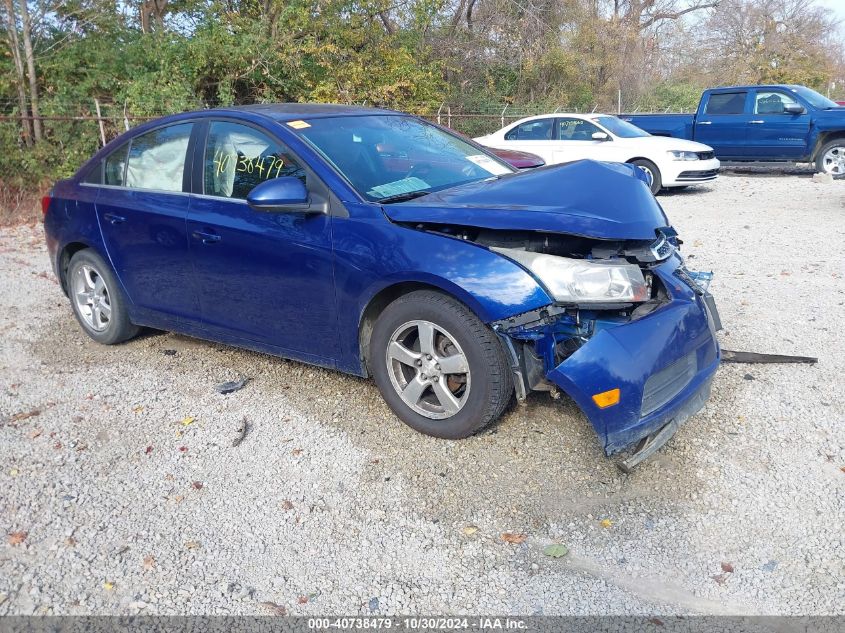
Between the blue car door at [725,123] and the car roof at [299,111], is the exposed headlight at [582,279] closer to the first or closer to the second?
the car roof at [299,111]

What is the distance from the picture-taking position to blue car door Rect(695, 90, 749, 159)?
14977mm

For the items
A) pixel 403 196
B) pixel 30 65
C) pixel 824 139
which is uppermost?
pixel 30 65

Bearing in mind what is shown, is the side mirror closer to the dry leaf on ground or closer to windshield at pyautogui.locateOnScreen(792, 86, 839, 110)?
the dry leaf on ground

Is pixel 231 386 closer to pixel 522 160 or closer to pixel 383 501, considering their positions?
pixel 383 501

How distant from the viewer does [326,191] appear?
393 centimetres

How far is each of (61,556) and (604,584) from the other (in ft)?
7.19

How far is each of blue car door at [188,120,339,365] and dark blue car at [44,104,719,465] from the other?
0.01 meters

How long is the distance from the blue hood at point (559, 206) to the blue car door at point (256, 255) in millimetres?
562

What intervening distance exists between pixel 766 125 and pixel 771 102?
0.48 m

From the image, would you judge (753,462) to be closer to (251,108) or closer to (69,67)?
(251,108)

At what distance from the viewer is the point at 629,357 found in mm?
3199

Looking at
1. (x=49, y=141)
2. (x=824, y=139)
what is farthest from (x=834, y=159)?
(x=49, y=141)

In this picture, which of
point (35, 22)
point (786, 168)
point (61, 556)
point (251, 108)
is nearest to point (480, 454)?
point (61, 556)

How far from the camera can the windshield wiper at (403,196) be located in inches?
154
